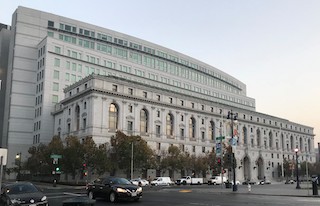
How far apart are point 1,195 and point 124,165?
54977 millimetres

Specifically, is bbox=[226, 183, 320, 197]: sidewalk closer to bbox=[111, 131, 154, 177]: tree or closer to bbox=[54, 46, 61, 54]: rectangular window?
bbox=[111, 131, 154, 177]: tree

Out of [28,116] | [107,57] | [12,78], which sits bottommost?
[28,116]

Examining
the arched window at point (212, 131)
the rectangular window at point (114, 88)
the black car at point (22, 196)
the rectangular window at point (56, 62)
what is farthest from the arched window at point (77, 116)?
the black car at point (22, 196)

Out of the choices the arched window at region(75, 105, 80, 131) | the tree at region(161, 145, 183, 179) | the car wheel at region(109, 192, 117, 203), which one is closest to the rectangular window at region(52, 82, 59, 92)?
the arched window at region(75, 105, 80, 131)

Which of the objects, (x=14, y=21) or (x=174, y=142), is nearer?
(x=174, y=142)

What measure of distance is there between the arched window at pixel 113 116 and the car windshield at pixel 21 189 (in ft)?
203

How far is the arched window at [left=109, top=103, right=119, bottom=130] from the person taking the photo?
8025 cm

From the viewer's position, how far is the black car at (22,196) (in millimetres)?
15879

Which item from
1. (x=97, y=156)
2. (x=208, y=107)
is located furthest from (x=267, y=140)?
(x=97, y=156)

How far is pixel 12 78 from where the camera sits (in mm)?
100062

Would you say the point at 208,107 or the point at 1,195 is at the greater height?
the point at 208,107

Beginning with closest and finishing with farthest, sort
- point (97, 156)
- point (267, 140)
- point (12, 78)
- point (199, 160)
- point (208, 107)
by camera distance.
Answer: point (97, 156) → point (199, 160) → point (12, 78) → point (208, 107) → point (267, 140)

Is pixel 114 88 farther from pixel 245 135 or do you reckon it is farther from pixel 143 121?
pixel 245 135

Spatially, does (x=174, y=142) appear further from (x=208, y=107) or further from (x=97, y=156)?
(x=97, y=156)
